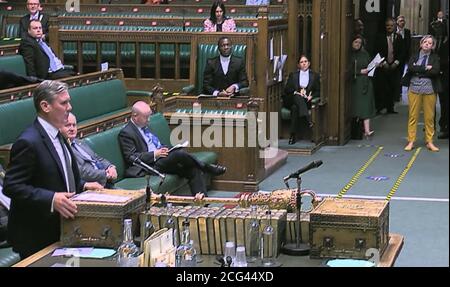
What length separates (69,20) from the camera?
11828mm

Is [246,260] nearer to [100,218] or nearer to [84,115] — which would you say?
[100,218]

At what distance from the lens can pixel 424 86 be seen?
422 inches

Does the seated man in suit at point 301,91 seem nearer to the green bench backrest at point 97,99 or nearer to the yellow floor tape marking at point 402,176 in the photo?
the yellow floor tape marking at point 402,176

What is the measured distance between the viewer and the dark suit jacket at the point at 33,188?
A: 3.88m

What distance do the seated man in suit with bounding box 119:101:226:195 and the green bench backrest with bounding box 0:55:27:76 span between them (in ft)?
8.14

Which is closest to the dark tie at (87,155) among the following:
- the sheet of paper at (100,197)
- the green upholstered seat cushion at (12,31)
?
the sheet of paper at (100,197)

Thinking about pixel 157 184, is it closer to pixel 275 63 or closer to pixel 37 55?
pixel 37 55

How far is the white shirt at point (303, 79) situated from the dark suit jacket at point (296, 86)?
4 cm

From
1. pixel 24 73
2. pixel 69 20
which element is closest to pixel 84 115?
pixel 24 73

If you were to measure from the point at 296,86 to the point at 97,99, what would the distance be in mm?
3319

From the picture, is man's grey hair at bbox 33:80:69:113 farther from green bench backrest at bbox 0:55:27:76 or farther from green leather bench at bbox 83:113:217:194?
green bench backrest at bbox 0:55:27:76

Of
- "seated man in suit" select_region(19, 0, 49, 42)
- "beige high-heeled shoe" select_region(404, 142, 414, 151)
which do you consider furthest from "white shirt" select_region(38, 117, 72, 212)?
"beige high-heeled shoe" select_region(404, 142, 414, 151)

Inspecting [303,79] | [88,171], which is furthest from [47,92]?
[303,79]
